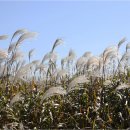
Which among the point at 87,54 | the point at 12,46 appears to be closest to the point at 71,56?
the point at 87,54

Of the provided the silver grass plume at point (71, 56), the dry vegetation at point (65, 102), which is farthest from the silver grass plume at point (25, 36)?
the silver grass plume at point (71, 56)

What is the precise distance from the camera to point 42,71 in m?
9.62

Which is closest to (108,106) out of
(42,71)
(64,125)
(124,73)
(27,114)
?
(64,125)

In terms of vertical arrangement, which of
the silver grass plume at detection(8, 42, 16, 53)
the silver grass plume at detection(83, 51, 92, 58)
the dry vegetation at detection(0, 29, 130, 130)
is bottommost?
the dry vegetation at detection(0, 29, 130, 130)

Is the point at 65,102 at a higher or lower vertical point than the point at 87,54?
lower

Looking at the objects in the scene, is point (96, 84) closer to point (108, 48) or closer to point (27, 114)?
point (108, 48)

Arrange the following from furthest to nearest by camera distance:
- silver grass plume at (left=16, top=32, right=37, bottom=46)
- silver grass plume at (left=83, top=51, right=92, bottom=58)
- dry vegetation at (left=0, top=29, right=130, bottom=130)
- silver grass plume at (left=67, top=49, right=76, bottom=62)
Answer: silver grass plume at (left=67, top=49, right=76, bottom=62)
silver grass plume at (left=83, top=51, right=92, bottom=58)
silver grass plume at (left=16, top=32, right=37, bottom=46)
dry vegetation at (left=0, top=29, right=130, bottom=130)

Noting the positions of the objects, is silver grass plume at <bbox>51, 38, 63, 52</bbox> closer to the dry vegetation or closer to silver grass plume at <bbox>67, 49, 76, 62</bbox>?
the dry vegetation

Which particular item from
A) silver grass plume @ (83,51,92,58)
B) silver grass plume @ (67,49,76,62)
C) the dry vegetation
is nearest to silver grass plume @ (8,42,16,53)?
the dry vegetation

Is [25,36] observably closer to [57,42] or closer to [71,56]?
[57,42]

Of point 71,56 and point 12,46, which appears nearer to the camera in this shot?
point 12,46

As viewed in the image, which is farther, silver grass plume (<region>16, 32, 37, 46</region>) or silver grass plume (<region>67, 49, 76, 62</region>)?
silver grass plume (<region>67, 49, 76, 62</region>)

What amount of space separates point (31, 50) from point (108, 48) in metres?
2.26

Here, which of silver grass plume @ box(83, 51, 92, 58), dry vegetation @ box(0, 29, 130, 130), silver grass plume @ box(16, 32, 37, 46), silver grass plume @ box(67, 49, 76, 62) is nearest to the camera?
dry vegetation @ box(0, 29, 130, 130)
